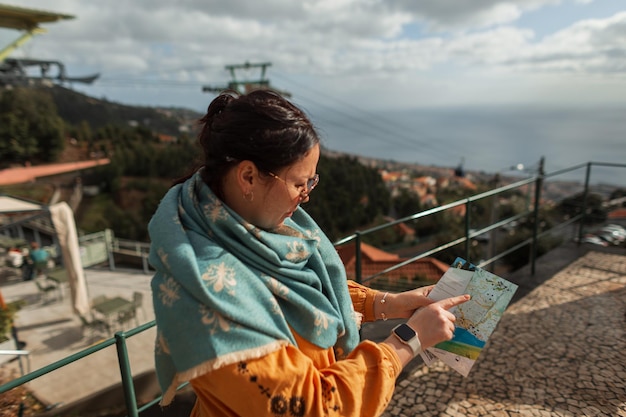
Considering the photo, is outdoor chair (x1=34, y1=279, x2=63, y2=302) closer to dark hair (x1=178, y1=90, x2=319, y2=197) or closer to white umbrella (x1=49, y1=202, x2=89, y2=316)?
white umbrella (x1=49, y1=202, x2=89, y2=316)

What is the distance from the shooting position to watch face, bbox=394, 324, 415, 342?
93 cm

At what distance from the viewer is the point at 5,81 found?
89.2ft

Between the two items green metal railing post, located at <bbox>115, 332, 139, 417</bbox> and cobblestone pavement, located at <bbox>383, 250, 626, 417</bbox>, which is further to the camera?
cobblestone pavement, located at <bbox>383, 250, 626, 417</bbox>

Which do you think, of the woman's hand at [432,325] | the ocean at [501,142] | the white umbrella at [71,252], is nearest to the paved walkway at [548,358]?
the woman's hand at [432,325]

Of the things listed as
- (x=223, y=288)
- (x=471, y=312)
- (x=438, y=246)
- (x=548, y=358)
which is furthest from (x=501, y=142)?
(x=223, y=288)

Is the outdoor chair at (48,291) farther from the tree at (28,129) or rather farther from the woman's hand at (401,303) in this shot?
the tree at (28,129)

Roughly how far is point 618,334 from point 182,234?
3.41 m

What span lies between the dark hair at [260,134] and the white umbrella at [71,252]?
813 cm

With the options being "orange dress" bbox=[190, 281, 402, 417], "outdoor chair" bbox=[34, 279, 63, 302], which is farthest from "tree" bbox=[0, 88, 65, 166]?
"orange dress" bbox=[190, 281, 402, 417]

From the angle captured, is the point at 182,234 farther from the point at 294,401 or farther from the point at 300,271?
the point at 294,401

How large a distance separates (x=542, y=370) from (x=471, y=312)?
1984 millimetres

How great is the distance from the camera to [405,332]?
94 cm

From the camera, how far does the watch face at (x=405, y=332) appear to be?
0.93m

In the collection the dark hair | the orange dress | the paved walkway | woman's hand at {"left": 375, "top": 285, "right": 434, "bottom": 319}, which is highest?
the dark hair
